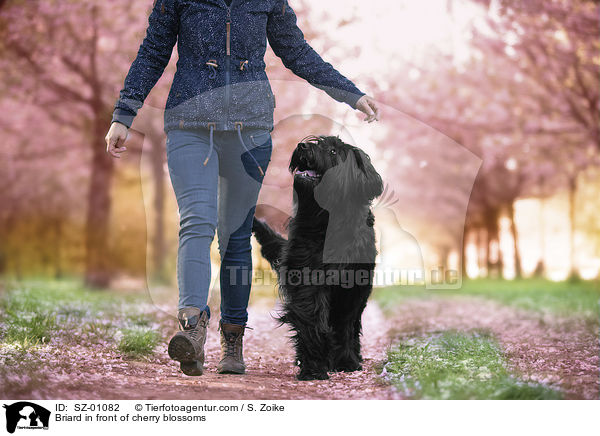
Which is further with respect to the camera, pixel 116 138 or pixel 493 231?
pixel 493 231

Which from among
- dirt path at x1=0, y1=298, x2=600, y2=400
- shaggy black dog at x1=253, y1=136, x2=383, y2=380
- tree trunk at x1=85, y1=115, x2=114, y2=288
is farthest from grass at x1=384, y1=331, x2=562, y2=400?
tree trunk at x1=85, y1=115, x2=114, y2=288

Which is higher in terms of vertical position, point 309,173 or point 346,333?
point 309,173

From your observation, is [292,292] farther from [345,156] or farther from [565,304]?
[565,304]

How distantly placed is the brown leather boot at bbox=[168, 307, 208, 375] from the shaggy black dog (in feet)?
2.04

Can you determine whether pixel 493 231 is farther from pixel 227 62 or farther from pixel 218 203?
pixel 227 62

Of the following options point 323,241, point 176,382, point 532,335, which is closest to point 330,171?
point 323,241

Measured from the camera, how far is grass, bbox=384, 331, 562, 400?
316 centimetres

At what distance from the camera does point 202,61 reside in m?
3.40

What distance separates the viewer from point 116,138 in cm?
325

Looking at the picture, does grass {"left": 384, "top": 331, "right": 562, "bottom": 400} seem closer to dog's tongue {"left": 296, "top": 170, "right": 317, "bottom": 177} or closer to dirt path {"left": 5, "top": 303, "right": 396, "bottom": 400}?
dirt path {"left": 5, "top": 303, "right": 396, "bottom": 400}

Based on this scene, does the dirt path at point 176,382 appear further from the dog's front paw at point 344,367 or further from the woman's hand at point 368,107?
the woman's hand at point 368,107
